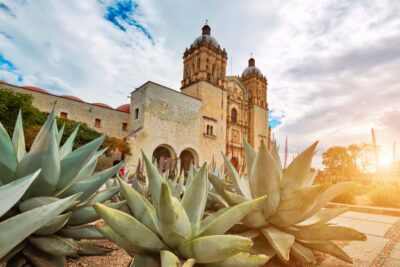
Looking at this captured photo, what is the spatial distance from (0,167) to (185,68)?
2639 cm

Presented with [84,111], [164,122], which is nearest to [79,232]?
[164,122]

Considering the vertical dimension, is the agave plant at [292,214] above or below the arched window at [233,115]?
below

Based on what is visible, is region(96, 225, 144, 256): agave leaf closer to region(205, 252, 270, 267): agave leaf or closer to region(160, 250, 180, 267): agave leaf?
region(160, 250, 180, 267): agave leaf

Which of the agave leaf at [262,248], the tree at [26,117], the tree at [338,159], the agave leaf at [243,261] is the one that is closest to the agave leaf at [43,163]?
the agave leaf at [243,261]

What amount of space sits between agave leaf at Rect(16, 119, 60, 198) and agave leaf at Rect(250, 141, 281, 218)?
0.93 m

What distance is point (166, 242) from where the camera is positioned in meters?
0.80

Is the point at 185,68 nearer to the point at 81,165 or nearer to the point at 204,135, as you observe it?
the point at 204,135

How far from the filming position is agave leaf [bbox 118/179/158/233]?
861 mm

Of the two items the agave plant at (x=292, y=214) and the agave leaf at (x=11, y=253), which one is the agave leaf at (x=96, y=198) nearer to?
the agave leaf at (x=11, y=253)

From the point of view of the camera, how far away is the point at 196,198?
90cm

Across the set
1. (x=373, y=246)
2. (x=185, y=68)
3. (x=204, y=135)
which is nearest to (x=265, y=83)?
(x=185, y=68)

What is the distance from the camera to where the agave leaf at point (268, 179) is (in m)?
1.13

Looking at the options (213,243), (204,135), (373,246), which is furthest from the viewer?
(204,135)

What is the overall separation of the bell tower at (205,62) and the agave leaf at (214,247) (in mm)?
23112
